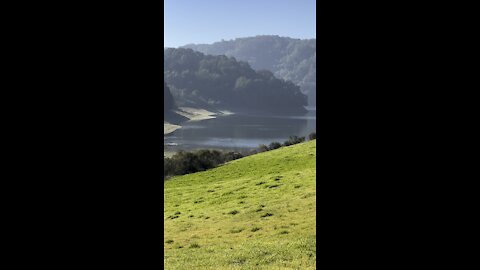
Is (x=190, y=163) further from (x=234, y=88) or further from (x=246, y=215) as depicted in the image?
(x=234, y=88)

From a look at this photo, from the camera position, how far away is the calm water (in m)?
93.7

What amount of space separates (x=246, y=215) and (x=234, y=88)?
159m

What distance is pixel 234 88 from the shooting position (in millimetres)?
180250

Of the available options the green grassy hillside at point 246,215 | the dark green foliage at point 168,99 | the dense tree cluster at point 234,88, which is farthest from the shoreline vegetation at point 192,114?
the green grassy hillside at point 246,215

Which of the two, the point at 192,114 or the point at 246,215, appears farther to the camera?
the point at 192,114

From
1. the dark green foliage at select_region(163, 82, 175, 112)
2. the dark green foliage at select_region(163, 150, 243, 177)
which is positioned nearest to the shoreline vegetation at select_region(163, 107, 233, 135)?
the dark green foliage at select_region(163, 82, 175, 112)

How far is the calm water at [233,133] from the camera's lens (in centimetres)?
9369

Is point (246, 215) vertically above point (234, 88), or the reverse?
point (234, 88)

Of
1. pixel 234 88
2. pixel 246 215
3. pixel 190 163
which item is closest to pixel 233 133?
pixel 234 88

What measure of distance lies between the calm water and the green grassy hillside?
4929 cm

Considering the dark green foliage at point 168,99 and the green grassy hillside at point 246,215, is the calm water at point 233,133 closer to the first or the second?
the dark green foliage at point 168,99

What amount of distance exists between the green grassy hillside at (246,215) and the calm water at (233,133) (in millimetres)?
49289
